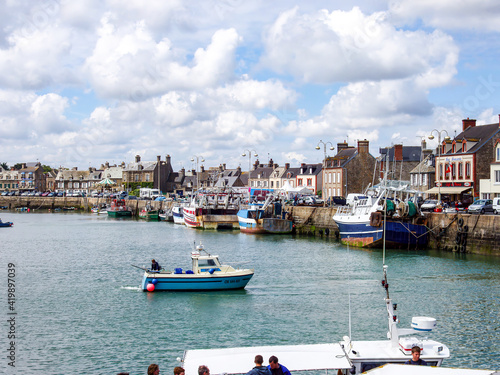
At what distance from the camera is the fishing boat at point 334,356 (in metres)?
13.6

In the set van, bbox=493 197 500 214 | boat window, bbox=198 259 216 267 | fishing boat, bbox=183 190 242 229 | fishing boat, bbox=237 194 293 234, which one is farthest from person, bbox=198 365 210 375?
fishing boat, bbox=183 190 242 229

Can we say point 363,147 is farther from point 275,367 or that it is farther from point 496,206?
point 275,367

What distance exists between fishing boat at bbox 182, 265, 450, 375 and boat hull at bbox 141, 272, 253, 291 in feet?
52.0

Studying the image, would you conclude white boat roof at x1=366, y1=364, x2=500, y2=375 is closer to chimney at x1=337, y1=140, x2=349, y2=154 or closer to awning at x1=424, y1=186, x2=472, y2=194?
awning at x1=424, y1=186, x2=472, y2=194

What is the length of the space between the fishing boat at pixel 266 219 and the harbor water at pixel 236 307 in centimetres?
2051

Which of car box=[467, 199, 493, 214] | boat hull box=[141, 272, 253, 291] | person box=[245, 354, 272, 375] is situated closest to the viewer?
person box=[245, 354, 272, 375]

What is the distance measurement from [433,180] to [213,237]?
1188 inches

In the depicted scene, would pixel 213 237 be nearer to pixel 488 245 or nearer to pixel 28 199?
pixel 488 245

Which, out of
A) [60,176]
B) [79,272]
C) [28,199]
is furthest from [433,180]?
[60,176]

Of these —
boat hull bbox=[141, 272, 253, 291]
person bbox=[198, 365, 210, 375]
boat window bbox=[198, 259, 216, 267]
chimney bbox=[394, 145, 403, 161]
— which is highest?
chimney bbox=[394, 145, 403, 161]

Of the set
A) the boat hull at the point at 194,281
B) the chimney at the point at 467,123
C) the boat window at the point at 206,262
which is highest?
the chimney at the point at 467,123

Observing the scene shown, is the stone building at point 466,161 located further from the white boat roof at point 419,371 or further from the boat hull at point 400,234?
the white boat roof at point 419,371

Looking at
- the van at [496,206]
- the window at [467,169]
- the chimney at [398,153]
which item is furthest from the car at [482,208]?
the chimney at [398,153]

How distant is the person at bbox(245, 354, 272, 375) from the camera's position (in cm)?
1312
